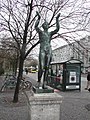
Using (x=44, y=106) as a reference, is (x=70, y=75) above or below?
above

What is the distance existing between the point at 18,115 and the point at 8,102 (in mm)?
3114

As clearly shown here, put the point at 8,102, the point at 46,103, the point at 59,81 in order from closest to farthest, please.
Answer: the point at 46,103
the point at 8,102
the point at 59,81

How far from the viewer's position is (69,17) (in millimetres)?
13406

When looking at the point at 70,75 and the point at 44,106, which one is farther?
the point at 70,75

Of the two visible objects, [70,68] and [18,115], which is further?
[70,68]

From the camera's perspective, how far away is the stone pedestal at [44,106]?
19.1 ft

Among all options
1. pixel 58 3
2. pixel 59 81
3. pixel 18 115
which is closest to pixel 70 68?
pixel 59 81

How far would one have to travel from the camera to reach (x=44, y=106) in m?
5.91

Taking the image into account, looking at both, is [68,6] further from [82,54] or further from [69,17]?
[82,54]

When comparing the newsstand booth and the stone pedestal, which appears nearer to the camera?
the stone pedestal

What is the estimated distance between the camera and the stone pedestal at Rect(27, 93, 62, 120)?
5812 millimetres

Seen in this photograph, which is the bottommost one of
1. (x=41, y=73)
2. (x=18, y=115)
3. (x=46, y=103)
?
(x=18, y=115)

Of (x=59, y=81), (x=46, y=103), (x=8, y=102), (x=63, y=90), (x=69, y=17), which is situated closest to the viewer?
(x=46, y=103)

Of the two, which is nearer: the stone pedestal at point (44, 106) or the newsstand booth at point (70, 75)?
the stone pedestal at point (44, 106)
